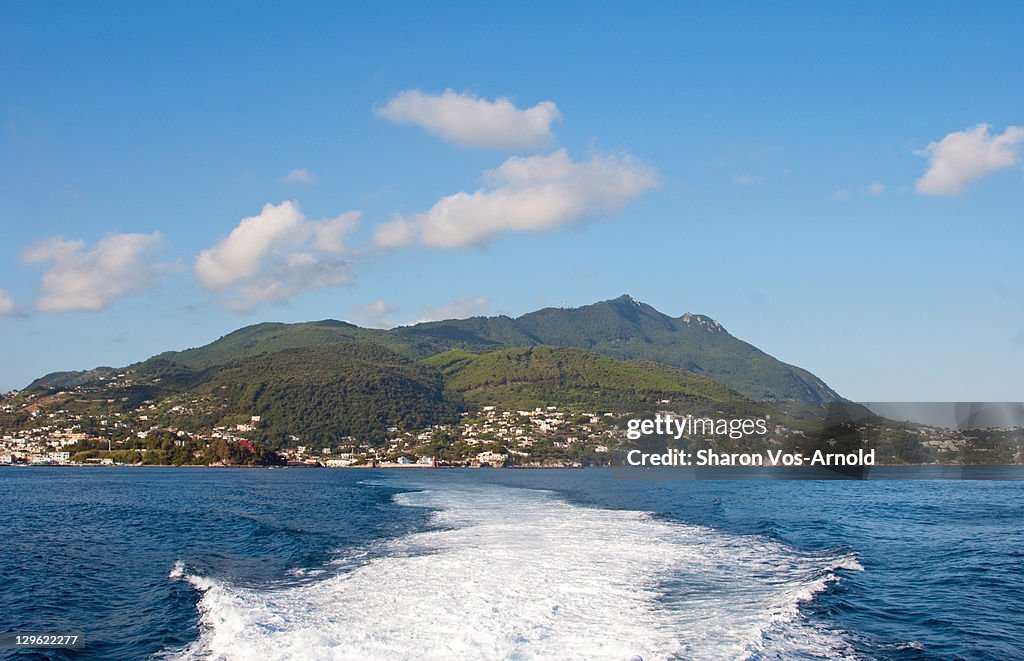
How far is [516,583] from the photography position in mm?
21906

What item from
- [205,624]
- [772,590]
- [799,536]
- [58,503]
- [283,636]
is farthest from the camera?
[58,503]

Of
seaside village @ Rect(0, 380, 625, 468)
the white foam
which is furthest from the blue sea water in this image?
seaside village @ Rect(0, 380, 625, 468)

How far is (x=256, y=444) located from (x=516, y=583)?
127068mm

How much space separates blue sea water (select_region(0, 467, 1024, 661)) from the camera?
16531 millimetres

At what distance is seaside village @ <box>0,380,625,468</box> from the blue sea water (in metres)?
90.5

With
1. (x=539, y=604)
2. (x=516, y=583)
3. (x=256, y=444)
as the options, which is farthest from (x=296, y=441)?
(x=539, y=604)

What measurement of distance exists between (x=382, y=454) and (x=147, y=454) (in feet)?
131

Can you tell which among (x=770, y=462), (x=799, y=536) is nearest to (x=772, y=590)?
(x=799, y=536)

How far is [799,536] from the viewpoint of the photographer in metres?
34.3

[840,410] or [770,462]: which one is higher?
[840,410]

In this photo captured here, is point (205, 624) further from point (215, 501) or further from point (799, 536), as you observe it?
point (215, 501)

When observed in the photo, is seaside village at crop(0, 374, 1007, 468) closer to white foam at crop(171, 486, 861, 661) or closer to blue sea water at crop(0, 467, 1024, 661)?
blue sea water at crop(0, 467, 1024, 661)

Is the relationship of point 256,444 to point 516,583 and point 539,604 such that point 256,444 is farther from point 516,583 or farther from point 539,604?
point 539,604

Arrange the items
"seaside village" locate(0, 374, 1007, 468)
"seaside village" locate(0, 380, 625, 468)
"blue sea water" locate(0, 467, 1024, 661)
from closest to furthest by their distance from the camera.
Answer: "blue sea water" locate(0, 467, 1024, 661), "seaside village" locate(0, 380, 625, 468), "seaside village" locate(0, 374, 1007, 468)
